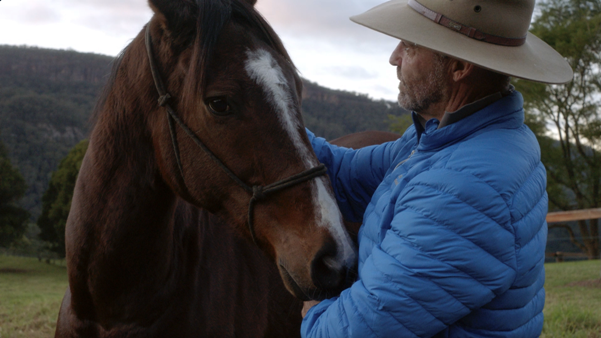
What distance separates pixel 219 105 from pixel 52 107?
48.2 m

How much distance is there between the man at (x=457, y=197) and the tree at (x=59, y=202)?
26931mm

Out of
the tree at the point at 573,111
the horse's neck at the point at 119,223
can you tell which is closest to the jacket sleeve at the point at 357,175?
the horse's neck at the point at 119,223

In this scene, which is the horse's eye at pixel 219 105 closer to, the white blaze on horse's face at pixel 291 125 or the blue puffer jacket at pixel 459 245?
the white blaze on horse's face at pixel 291 125

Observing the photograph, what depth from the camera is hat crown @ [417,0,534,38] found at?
4.93 feet

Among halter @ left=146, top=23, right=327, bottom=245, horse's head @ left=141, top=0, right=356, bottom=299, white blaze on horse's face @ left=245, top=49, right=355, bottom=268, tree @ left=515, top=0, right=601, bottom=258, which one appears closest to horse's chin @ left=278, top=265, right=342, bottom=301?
horse's head @ left=141, top=0, right=356, bottom=299

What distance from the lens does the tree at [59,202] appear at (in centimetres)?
2613

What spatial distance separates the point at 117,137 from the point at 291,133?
2.93 ft

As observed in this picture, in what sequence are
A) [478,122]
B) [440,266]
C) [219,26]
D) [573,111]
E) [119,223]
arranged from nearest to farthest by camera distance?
[440,266], [478,122], [219,26], [119,223], [573,111]

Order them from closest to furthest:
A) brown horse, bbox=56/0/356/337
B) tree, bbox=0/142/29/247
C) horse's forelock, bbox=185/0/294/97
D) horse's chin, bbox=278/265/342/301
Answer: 1. horse's chin, bbox=278/265/342/301
2. brown horse, bbox=56/0/356/337
3. horse's forelock, bbox=185/0/294/97
4. tree, bbox=0/142/29/247

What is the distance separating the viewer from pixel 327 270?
1.59 metres

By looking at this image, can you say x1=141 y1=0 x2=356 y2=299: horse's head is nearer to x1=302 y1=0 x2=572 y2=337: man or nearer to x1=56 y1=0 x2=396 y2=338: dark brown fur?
x1=56 y1=0 x2=396 y2=338: dark brown fur

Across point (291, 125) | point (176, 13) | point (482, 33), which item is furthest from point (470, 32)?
point (176, 13)

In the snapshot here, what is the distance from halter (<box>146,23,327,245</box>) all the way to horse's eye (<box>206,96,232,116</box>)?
0.16 metres

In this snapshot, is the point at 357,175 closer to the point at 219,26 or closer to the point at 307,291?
the point at 307,291
